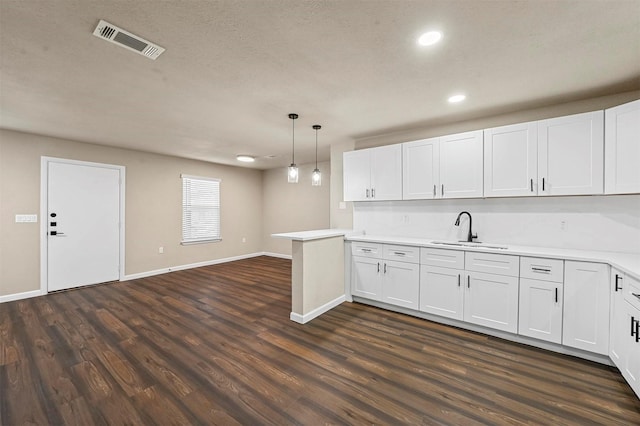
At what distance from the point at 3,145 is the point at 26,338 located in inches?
120

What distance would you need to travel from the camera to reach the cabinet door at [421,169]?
3.51 m

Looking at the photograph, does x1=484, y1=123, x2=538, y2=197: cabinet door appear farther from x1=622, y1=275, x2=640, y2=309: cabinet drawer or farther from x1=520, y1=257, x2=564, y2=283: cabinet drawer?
x1=622, y1=275, x2=640, y2=309: cabinet drawer

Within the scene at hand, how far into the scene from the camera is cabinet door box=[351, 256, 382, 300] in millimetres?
3664

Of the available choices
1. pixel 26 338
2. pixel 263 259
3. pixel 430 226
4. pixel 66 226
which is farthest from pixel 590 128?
pixel 66 226

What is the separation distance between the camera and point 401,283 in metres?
3.46

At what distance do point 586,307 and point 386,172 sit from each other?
2539mm

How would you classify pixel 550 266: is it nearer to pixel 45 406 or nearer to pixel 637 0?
pixel 637 0

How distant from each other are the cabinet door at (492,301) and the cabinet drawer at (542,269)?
5.6 inches

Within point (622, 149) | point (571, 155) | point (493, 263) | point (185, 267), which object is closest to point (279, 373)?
point (493, 263)

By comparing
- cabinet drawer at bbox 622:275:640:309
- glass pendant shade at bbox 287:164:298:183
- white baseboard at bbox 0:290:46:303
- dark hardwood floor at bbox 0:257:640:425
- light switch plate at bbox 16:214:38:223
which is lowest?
dark hardwood floor at bbox 0:257:640:425

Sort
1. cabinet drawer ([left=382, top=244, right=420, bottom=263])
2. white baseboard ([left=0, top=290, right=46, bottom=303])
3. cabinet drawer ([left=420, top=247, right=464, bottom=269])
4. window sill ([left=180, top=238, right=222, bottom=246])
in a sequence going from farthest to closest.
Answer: window sill ([left=180, top=238, right=222, bottom=246]), white baseboard ([left=0, top=290, right=46, bottom=303]), cabinet drawer ([left=382, top=244, right=420, bottom=263]), cabinet drawer ([left=420, top=247, right=464, bottom=269])

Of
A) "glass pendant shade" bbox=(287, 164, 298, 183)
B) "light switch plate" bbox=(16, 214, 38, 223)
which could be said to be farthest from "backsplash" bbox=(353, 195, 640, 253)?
"light switch plate" bbox=(16, 214, 38, 223)

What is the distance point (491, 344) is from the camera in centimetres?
272

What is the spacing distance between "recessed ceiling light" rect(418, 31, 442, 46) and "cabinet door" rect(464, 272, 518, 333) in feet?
7.72
